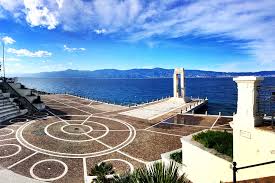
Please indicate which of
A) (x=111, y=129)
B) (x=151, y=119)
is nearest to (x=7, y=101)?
(x=111, y=129)

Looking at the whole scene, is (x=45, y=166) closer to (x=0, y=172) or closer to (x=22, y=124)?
(x=0, y=172)

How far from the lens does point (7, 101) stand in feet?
134

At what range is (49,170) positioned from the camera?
19500 mm

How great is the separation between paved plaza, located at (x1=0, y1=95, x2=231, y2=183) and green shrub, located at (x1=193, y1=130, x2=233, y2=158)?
22.1ft

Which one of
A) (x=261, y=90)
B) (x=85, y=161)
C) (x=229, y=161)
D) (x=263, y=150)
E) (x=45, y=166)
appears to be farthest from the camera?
(x=85, y=161)

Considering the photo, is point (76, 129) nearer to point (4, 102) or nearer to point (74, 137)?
point (74, 137)

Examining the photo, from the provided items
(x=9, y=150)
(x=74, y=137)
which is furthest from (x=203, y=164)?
(x=9, y=150)

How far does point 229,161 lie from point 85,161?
1298 cm

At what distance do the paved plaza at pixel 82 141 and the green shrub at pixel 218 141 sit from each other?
22.1 feet

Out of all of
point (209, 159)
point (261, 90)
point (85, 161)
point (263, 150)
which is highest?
point (261, 90)

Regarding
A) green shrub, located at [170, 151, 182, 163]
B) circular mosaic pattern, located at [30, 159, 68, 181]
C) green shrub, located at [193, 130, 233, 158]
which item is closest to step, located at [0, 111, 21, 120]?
circular mosaic pattern, located at [30, 159, 68, 181]

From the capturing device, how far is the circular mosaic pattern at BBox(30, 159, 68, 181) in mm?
18453

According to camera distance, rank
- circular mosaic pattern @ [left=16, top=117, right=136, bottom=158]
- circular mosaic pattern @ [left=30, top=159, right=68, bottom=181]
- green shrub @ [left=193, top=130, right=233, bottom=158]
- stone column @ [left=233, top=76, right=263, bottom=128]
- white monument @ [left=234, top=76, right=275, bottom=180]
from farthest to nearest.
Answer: circular mosaic pattern @ [left=16, top=117, right=136, bottom=158], circular mosaic pattern @ [left=30, top=159, right=68, bottom=181], green shrub @ [left=193, top=130, right=233, bottom=158], stone column @ [left=233, top=76, right=263, bottom=128], white monument @ [left=234, top=76, right=275, bottom=180]

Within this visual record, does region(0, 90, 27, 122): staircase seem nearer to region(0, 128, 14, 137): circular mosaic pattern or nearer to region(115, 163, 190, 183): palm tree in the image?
region(0, 128, 14, 137): circular mosaic pattern
